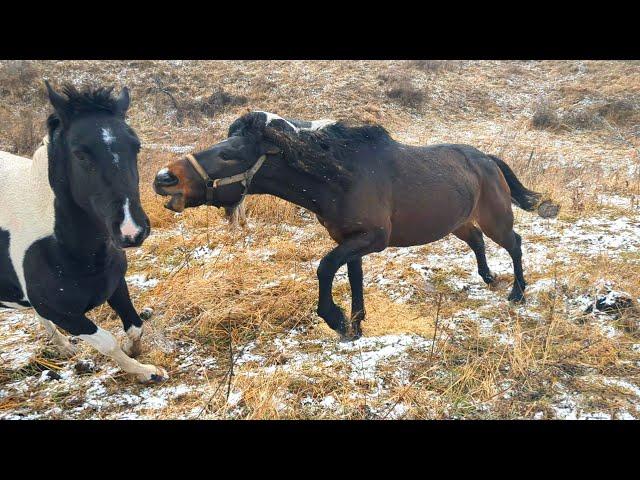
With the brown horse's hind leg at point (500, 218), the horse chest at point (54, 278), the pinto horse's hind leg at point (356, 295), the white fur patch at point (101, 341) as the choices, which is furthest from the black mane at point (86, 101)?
the brown horse's hind leg at point (500, 218)

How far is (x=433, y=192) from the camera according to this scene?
3.85 metres

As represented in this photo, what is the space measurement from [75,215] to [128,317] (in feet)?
3.76

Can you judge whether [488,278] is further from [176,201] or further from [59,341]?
[59,341]

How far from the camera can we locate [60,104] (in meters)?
2.45

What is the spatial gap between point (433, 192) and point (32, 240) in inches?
134

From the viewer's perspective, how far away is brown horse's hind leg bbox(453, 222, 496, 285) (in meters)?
4.79

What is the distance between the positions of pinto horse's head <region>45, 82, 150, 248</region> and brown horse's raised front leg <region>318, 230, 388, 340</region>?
1525 millimetres

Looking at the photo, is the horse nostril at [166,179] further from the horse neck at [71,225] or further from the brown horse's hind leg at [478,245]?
the brown horse's hind leg at [478,245]

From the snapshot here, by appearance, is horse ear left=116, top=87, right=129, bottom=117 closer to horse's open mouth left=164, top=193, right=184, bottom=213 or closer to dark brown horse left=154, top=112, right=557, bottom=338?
dark brown horse left=154, top=112, right=557, bottom=338

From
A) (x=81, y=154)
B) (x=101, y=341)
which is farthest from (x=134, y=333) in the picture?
(x=81, y=154)

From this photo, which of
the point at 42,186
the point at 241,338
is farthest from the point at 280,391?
the point at 42,186

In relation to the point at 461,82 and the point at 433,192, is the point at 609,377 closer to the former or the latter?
the point at 433,192

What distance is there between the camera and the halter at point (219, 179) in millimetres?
2996

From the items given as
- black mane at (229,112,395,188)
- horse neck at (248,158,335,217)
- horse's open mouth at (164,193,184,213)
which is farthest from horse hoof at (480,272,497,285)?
horse's open mouth at (164,193,184,213)
